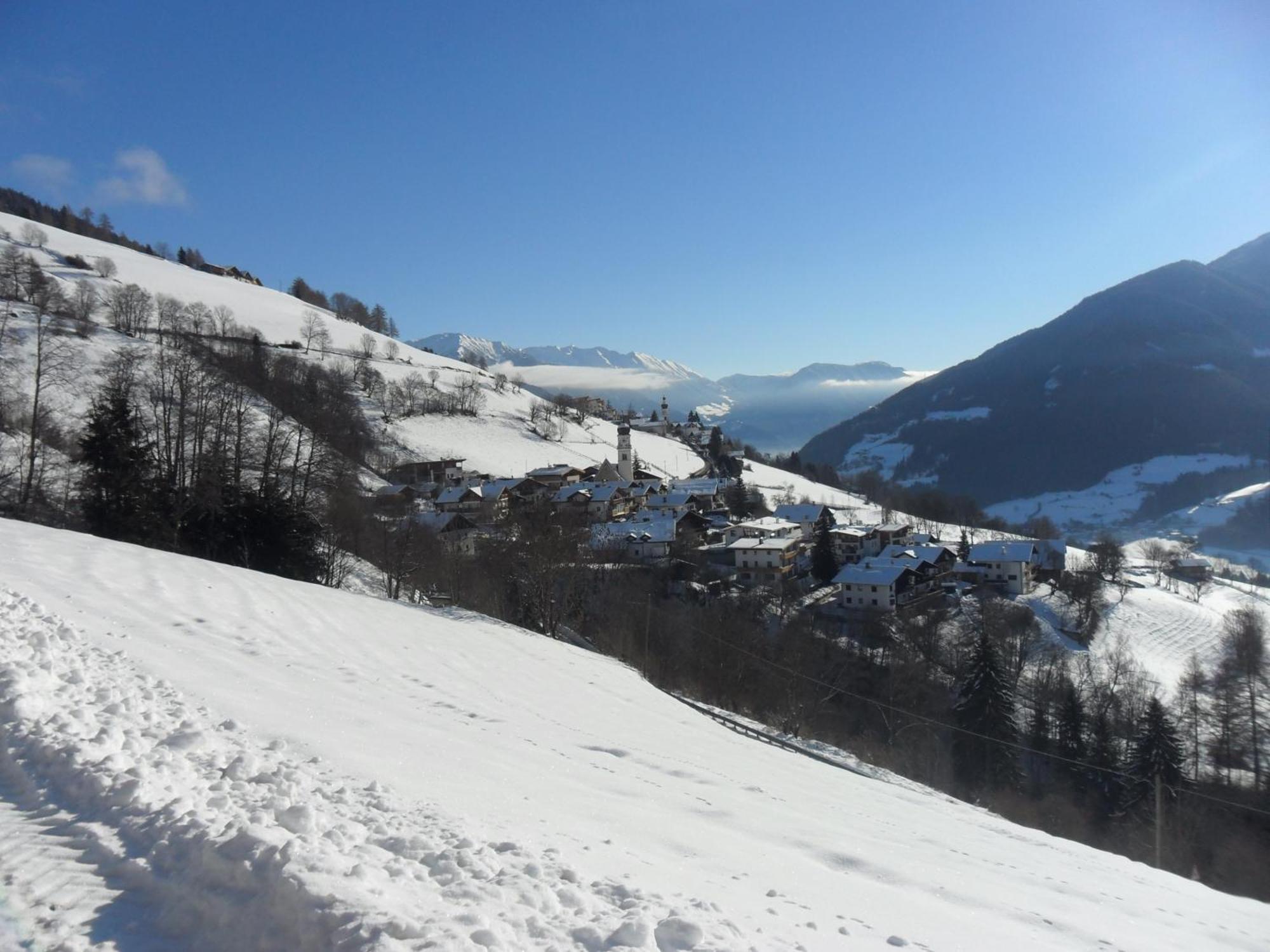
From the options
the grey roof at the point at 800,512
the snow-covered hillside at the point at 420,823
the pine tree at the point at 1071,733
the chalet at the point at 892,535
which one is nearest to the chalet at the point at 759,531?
the grey roof at the point at 800,512

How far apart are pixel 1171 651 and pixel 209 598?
58.8 metres

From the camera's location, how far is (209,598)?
36.7ft

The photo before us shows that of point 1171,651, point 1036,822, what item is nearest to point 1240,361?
point 1171,651

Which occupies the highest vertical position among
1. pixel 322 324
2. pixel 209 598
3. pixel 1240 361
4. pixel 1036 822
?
pixel 1240 361

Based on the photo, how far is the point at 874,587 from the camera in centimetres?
5006

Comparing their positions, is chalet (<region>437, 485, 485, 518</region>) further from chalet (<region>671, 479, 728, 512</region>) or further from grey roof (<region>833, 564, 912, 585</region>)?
grey roof (<region>833, 564, 912, 585</region>)

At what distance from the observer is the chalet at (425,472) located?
72312mm

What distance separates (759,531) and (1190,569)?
2025 inches

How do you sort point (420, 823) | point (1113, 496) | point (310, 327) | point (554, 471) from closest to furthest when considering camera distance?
point (420, 823), point (554, 471), point (310, 327), point (1113, 496)

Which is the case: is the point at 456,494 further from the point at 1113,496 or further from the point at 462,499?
the point at 1113,496

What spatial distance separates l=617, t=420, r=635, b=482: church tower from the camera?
94.3 metres

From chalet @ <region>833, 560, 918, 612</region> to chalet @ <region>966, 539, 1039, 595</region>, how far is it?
33.4ft

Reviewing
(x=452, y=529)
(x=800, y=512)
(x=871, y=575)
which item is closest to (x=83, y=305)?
(x=452, y=529)

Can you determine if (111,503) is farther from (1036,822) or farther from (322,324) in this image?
(322,324)
